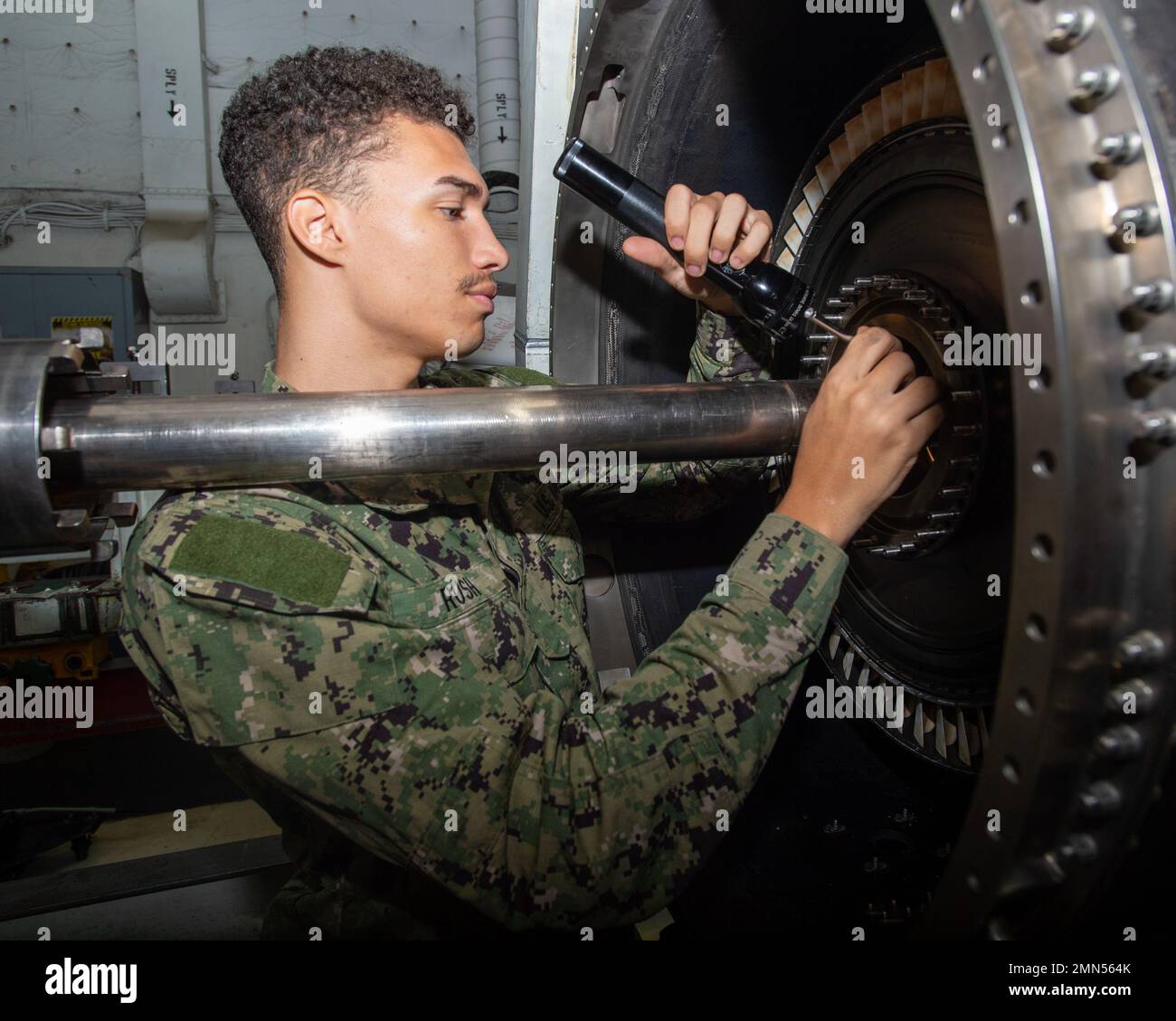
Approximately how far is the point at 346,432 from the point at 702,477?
2.14 ft

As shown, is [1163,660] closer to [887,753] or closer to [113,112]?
[887,753]

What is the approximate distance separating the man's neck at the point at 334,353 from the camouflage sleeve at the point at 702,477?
327mm

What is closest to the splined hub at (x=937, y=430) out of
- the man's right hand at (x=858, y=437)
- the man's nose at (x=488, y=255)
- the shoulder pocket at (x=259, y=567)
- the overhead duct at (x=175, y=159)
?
the man's right hand at (x=858, y=437)

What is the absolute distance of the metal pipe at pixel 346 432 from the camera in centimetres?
68

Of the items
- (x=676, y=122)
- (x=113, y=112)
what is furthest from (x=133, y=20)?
(x=676, y=122)

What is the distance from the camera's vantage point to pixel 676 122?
45.9 inches

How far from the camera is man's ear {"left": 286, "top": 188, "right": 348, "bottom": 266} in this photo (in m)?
1.00

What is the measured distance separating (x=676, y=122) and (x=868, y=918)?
1126mm

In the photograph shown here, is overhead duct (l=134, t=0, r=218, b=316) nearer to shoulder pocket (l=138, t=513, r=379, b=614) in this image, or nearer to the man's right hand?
shoulder pocket (l=138, t=513, r=379, b=614)

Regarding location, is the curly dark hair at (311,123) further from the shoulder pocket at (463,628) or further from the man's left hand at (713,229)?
the shoulder pocket at (463,628)

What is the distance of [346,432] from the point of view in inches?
28.1

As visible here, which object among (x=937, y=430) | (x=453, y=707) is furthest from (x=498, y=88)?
(x=453, y=707)

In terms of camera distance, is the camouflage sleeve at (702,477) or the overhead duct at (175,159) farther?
the overhead duct at (175,159)

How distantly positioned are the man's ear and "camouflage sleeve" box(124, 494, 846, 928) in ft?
1.29
